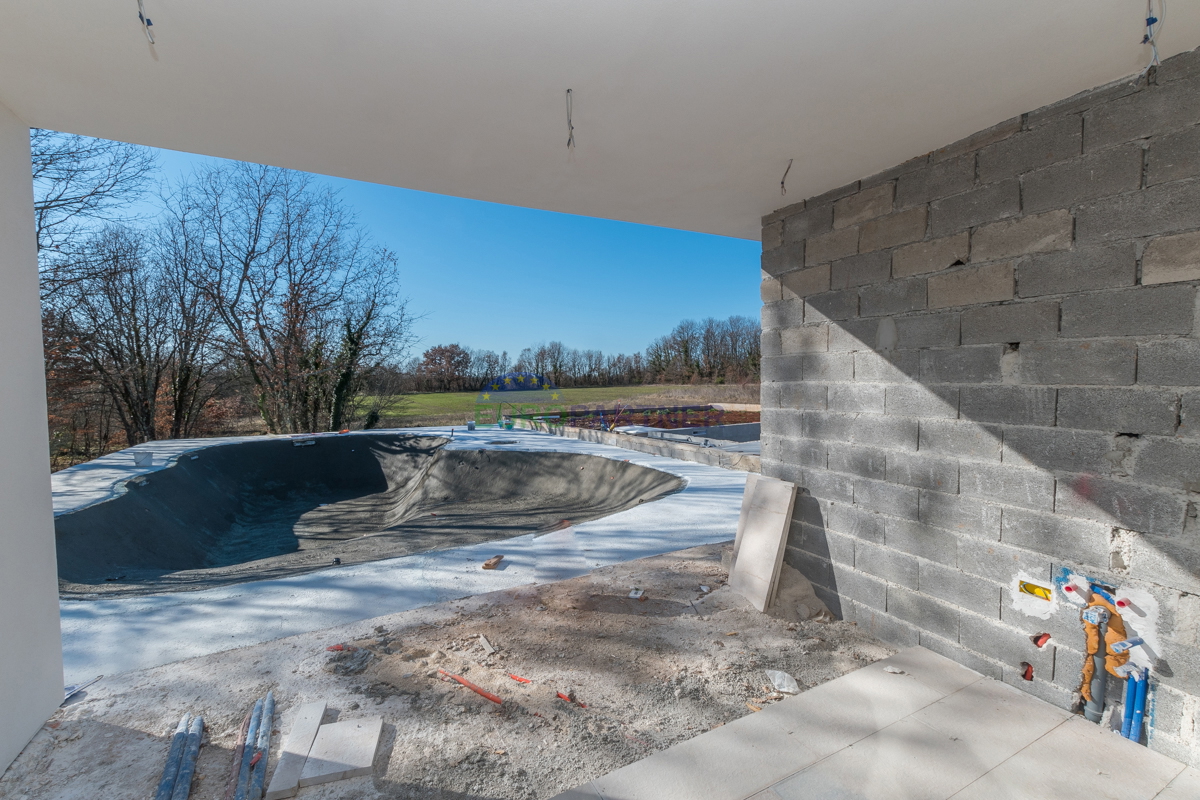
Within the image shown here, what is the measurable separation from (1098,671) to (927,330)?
139 cm

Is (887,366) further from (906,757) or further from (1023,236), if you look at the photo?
(906,757)

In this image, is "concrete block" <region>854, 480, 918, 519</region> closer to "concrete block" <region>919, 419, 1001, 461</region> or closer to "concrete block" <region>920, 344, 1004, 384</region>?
"concrete block" <region>919, 419, 1001, 461</region>

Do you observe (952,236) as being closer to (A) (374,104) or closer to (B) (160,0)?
(A) (374,104)

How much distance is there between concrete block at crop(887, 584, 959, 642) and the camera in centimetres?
212

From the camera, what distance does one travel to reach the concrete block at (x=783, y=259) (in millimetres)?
2822

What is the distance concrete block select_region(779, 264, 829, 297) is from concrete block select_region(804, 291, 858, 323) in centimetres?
4

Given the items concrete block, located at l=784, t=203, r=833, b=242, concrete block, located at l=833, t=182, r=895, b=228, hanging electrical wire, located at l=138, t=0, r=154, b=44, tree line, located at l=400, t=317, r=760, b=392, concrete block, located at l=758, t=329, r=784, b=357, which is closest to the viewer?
hanging electrical wire, located at l=138, t=0, r=154, b=44

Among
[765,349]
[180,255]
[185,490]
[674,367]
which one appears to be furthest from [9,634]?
[674,367]

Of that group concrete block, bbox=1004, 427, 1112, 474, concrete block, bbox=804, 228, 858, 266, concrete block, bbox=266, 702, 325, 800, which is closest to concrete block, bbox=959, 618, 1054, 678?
concrete block, bbox=1004, 427, 1112, 474

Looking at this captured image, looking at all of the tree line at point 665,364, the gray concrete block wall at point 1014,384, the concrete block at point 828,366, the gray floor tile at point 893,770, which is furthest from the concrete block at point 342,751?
the tree line at point 665,364

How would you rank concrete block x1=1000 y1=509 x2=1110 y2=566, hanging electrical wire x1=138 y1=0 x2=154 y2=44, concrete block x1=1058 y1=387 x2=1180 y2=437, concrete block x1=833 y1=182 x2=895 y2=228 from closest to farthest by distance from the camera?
1. hanging electrical wire x1=138 y1=0 x2=154 y2=44
2. concrete block x1=1058 y1=387 x2=1180 y2=437
3. concrete block x1=1000 y1=509 x2=1110 y2=566
4. concrete block x1=833 y1=182 x2=895 y2=228

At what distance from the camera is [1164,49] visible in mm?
1459

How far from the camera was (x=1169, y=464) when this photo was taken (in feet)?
4.94

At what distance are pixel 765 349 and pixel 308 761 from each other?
2.97 metres
